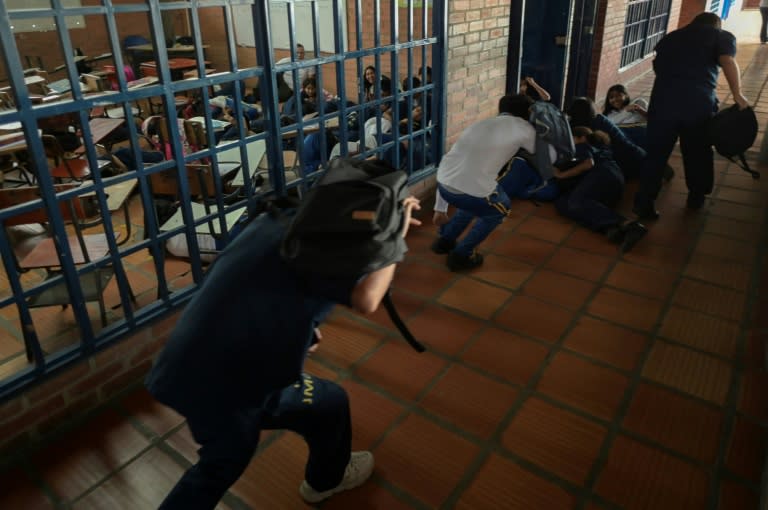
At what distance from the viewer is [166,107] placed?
8.52 feet

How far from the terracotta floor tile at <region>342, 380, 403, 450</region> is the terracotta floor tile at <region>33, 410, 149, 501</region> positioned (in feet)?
3.12

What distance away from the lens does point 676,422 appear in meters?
2.60

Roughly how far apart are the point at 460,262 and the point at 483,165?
0.73 m

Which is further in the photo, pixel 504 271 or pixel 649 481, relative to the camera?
pixel 504 271

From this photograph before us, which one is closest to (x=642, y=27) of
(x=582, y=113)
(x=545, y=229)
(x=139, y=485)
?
(x=582, y=113)

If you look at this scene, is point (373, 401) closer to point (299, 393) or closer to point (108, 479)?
point (299, 393)

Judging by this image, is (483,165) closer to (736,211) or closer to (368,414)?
(368,414)

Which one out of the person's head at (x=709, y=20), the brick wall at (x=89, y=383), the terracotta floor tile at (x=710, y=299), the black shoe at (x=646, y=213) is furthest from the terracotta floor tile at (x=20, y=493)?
the person's head at (x=709, y=20)

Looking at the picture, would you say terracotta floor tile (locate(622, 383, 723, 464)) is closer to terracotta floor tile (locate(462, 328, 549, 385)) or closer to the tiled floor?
the tiled floor

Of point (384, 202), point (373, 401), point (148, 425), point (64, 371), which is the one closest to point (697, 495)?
Answer: point (373, 401)

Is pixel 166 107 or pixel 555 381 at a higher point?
pixel 166 107

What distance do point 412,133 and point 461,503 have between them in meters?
3.05

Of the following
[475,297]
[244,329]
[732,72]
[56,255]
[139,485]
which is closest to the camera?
[244,329]

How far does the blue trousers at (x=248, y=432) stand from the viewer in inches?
63.6
